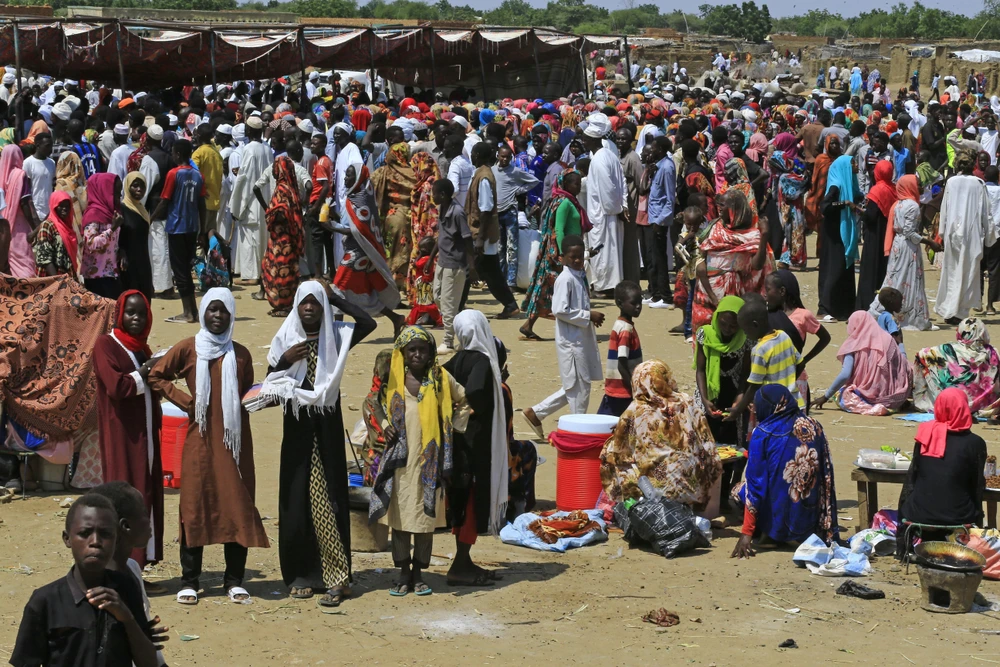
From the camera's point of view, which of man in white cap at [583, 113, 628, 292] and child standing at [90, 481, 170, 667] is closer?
child standing at [90, 481, 170, 667]

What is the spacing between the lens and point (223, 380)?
624 centimetres

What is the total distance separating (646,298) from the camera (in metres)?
14.9

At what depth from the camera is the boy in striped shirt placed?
784cm

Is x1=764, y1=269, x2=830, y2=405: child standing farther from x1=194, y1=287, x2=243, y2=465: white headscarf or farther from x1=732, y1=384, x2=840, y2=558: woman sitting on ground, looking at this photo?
x1=194, y1=287, x2=243, y2=465: white headscarf

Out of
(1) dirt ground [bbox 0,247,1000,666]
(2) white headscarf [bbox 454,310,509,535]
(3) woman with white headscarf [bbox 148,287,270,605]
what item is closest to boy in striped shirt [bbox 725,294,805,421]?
(1) dirt ground [bbox 0,247,1000,666]

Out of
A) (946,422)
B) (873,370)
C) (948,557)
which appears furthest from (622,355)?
(873,370)

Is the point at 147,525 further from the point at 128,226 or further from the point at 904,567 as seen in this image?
the point at 128,226

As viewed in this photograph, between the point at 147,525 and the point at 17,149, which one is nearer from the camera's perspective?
the point at 147,525

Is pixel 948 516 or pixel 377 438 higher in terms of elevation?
pixel 377 438

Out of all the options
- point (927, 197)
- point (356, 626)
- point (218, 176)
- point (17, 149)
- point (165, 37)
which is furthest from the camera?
point (165, 37)

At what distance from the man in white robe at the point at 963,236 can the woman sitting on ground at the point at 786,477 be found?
7.27 metres

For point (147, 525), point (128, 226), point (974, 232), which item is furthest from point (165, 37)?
point (147, 525)

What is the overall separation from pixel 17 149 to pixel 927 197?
32.3 ft

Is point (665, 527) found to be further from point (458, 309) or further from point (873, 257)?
point (873, 257)
